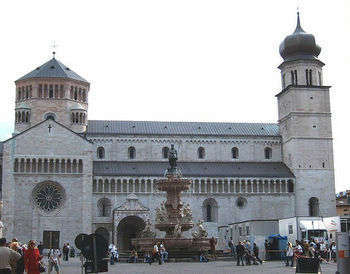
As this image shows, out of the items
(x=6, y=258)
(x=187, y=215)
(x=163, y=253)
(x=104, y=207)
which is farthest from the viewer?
(x=104, y=207)

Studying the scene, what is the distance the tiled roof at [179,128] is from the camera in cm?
6756

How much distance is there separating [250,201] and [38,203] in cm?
2237

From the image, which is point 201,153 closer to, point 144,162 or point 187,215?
point 144,162

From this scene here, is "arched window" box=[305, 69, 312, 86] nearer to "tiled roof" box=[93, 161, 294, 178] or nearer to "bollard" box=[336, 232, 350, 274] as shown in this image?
"tiled roof" box=[93, 161, 294, 178]

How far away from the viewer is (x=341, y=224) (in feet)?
155

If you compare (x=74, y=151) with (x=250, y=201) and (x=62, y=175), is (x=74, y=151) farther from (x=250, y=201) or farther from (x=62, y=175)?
(x=250, y=201)

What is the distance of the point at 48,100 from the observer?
210ft

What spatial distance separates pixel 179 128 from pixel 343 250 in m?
53.8

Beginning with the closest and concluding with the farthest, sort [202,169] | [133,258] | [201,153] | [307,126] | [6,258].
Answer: [6,258]
[133,258]
[307,126]
[202,169]
[201,153]

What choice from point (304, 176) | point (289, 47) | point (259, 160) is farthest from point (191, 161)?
point (289, 47)

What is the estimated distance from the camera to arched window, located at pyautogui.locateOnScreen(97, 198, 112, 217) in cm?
6094

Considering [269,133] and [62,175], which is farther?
[269,133]

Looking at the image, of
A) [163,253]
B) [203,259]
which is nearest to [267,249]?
[203,259]

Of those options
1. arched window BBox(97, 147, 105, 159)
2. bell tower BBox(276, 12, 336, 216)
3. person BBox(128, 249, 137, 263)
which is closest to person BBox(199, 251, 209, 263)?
person BBox(128, 249, 137, 263)
